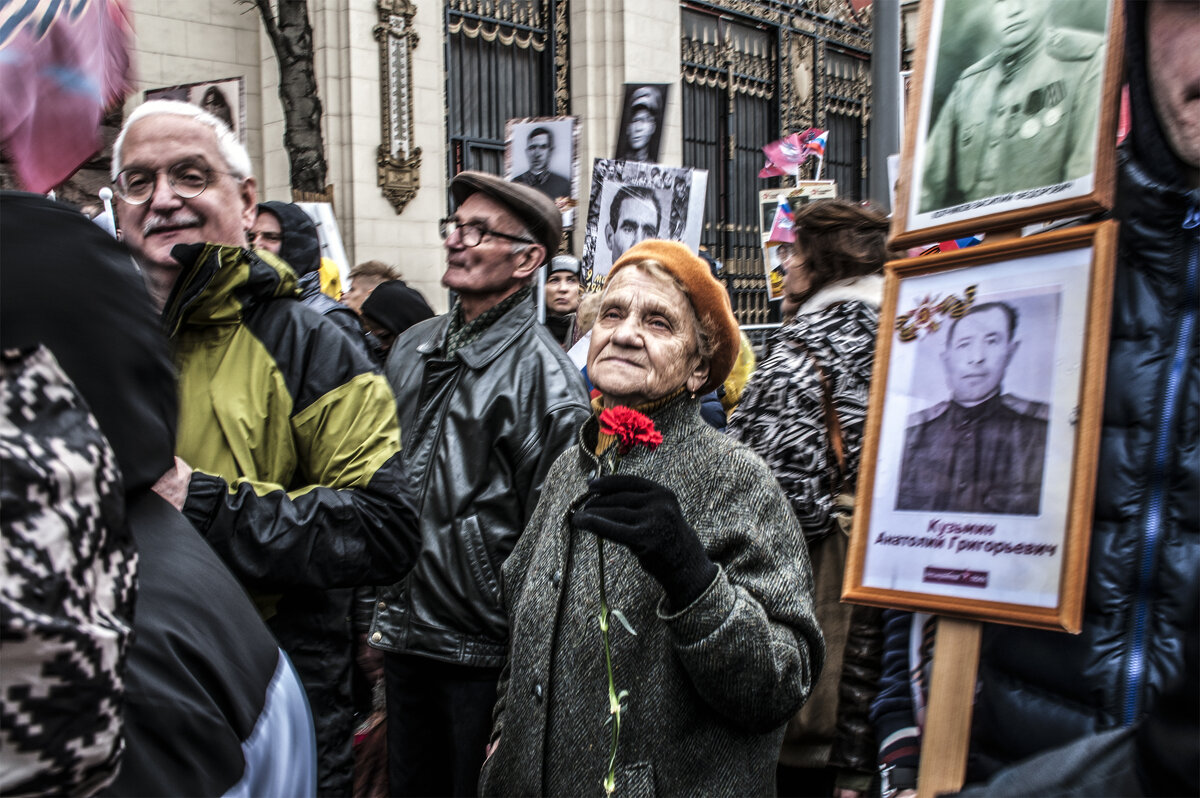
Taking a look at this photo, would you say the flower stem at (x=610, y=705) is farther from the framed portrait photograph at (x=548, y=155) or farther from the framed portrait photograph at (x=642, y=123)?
the framed portrait photograph at (x=642, y=123)

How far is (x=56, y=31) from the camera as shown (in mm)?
1828

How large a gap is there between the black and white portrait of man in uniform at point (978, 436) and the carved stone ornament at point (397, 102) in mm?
11113

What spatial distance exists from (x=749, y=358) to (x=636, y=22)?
480 inches

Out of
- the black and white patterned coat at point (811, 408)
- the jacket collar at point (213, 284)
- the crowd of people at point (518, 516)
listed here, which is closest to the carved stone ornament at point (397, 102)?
the crowd of people at point (518, 516)

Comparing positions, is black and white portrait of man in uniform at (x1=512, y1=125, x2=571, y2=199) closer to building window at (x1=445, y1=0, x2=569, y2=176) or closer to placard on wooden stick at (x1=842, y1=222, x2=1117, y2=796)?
placard on wooden stick at (x1=842, y1=222, x2=1117, y2=796)

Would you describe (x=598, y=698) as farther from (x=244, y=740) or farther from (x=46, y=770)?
(x=46, y=770)

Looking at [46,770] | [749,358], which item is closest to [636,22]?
[749,358]

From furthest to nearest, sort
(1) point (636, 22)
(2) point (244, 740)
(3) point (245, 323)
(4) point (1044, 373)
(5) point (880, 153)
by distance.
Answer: (1) point (636, 22)
(5) point (880, 153)
(3) point (245, 323)
(4) point (1044, 373)
(2) point (244, 740)

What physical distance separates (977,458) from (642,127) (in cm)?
500

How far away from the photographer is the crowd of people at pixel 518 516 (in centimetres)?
101

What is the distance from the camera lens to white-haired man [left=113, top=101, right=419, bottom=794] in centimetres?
254

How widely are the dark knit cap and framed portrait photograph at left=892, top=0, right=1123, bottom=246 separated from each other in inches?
165

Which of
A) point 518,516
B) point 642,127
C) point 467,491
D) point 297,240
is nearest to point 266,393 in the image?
point 467,491

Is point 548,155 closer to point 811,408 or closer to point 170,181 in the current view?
point 811,408
